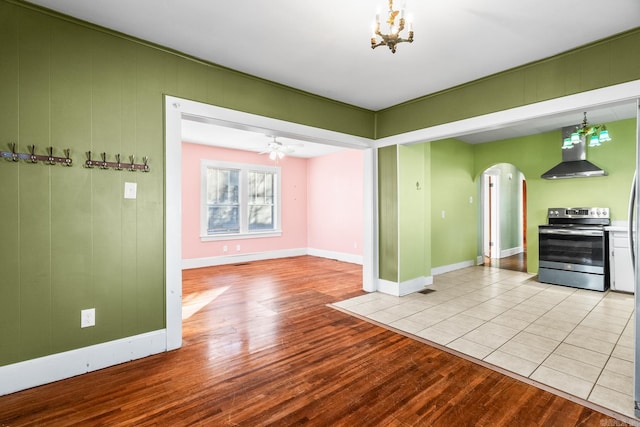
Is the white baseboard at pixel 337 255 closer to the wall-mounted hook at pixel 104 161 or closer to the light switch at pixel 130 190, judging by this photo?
the light switch at pixel 130 190

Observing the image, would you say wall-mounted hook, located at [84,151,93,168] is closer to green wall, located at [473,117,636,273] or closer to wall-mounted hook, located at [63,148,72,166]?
wall-mounted hook, located at [63,148,72,166]

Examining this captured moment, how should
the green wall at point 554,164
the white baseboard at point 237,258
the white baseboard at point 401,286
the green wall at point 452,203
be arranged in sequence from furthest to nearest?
the white baseboard at point 237,258
the green wall at point 452,203
the green wall at point 554,164
the white baseboard at point 401,286

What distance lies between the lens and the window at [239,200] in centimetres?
711

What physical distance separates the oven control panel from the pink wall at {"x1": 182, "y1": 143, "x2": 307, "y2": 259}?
5683mm

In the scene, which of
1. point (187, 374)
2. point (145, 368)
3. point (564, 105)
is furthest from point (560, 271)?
point (145, 368)

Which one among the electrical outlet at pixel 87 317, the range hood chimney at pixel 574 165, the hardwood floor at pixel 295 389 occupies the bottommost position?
the hardwood floor at pixel 295 389

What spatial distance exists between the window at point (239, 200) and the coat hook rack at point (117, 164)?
4.40 metres

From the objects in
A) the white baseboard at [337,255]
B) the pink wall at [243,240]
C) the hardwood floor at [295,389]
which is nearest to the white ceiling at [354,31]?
the hardwood floor at [295,389]

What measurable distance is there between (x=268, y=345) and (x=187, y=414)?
3.42 feet

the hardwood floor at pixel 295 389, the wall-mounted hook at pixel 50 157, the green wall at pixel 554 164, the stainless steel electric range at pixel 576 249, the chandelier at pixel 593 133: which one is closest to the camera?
the hardwood floor at pixel 295 389

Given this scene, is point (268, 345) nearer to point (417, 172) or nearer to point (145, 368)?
point (145, 368)

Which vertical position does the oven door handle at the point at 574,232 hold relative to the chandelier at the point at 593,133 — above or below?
below

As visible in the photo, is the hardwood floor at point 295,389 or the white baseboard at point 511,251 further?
the white baseboard at point 511,251

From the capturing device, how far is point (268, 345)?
9.48 feet
